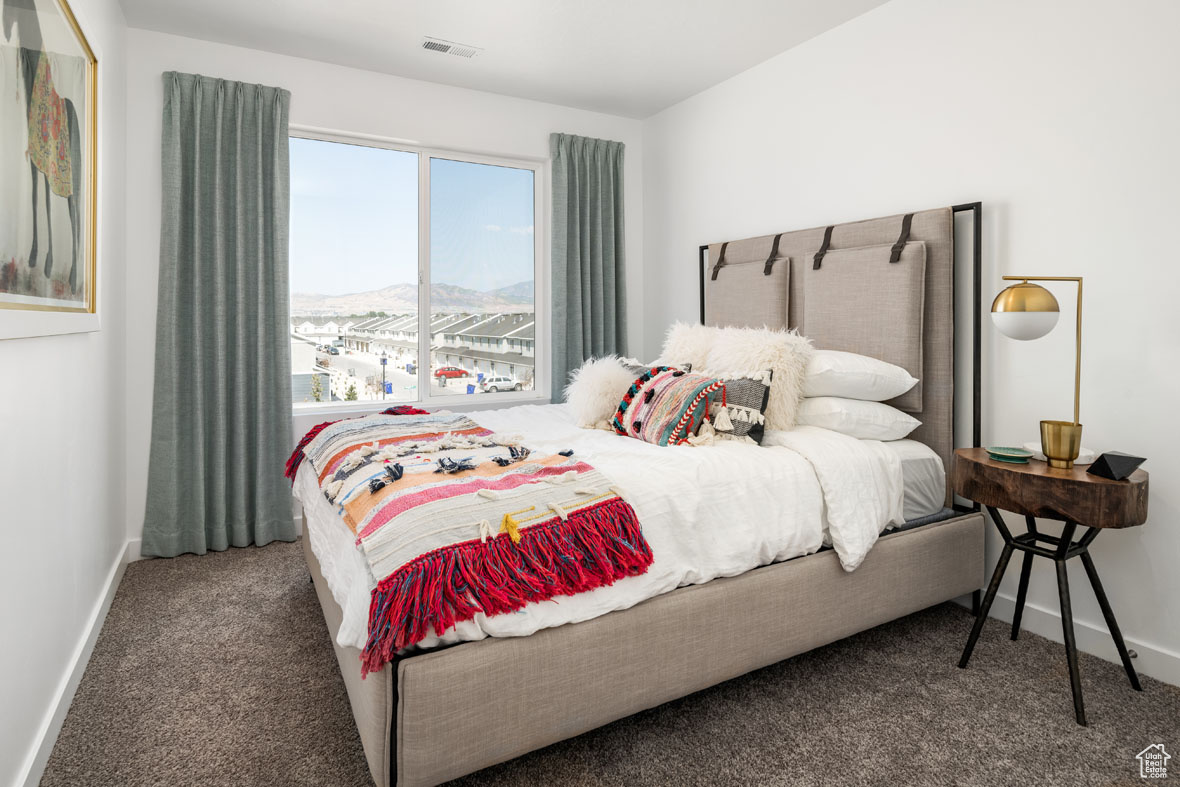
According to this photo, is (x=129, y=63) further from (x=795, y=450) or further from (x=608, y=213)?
(x=795, y=450)

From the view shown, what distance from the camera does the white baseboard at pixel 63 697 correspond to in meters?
1.61

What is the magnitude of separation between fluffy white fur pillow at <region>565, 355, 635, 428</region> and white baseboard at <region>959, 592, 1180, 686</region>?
65.9 inches

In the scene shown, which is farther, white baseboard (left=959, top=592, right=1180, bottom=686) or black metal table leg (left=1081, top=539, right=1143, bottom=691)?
white baseboard (left=959, top=592, right=1180, bottom=686)

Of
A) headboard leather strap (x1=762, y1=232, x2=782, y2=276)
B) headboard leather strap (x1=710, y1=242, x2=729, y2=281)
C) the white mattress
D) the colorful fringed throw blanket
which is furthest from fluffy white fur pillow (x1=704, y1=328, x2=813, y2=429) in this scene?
headboard leather strap (x1=710, y1=242, x2=729, y2=281)

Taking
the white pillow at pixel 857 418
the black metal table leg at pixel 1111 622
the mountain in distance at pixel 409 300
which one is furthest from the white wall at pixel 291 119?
the black metal table leg at pixel 1111 622

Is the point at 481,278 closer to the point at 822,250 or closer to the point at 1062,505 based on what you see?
the point at 822,250

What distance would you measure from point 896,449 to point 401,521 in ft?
6.28

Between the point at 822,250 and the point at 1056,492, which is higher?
the point at 822,250

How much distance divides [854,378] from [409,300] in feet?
8.75

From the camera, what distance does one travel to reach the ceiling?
9.62ft

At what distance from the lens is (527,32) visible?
3.19 metres

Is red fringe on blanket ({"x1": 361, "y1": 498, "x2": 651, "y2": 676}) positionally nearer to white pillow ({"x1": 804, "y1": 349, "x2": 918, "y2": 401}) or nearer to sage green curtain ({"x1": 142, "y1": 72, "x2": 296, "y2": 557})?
white pillow ({"x1": 804, "y1": 349, "x2": 918, "y2": 401})

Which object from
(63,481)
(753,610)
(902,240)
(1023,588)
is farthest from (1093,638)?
(63,481)

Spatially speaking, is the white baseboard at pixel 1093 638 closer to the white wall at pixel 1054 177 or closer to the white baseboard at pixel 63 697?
the white wall at pixel 1054 177
